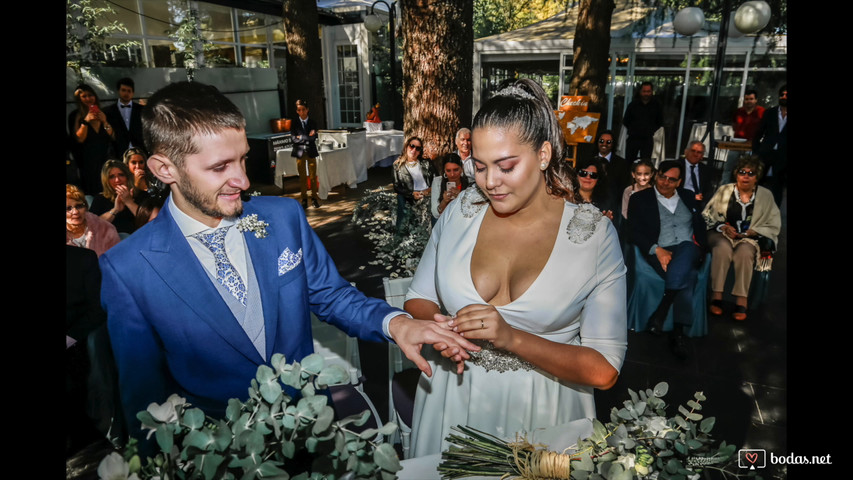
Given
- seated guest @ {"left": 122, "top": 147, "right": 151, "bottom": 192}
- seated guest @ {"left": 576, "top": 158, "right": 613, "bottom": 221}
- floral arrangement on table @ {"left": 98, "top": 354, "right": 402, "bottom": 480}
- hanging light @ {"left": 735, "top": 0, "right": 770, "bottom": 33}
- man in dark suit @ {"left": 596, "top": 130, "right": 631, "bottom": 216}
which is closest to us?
floral arrangement on table @ {"left": 98, "top": 354, "right": 402, "bottom": 480}

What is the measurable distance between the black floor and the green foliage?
8701 mm

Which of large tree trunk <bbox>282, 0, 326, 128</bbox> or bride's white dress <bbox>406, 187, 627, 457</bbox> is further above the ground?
large tree trunk <bbox>282, 0, 326, 128</bbox>

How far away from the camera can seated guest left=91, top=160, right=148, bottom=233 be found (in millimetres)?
4559

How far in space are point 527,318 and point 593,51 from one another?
27.5 feet

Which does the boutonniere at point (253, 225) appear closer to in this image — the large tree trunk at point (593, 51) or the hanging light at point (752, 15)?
the large tree trunk at point (593, 51)

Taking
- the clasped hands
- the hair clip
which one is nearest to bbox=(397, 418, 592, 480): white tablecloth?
the clasped hands

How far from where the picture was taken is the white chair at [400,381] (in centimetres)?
264

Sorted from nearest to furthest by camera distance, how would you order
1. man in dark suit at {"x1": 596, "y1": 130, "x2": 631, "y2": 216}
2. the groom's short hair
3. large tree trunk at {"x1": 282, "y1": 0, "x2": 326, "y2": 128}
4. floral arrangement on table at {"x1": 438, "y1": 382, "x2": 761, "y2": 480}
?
floral arrangement on table at {"x1": 438, "y1": 382, "x2": 761, "y2": 480}
the groom's short hair
man in dark suit at {"x1": 596, "y1": 130, "x2": 631, "y2": 216}
large tree trunk at {"x1": 282, "y1": 0, "x2": 326, "y2": 128}

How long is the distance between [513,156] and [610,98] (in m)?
13.0

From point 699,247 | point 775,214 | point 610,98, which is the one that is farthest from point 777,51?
point 699,247

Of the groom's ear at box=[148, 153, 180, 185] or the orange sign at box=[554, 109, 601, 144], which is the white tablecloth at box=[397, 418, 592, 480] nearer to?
the groom's ear at box=[148, 153, 180, 185]

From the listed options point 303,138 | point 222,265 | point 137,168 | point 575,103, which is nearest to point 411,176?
point 575,103

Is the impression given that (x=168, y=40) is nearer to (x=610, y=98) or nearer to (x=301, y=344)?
(x=610, y=98)

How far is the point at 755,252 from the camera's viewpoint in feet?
16.7
